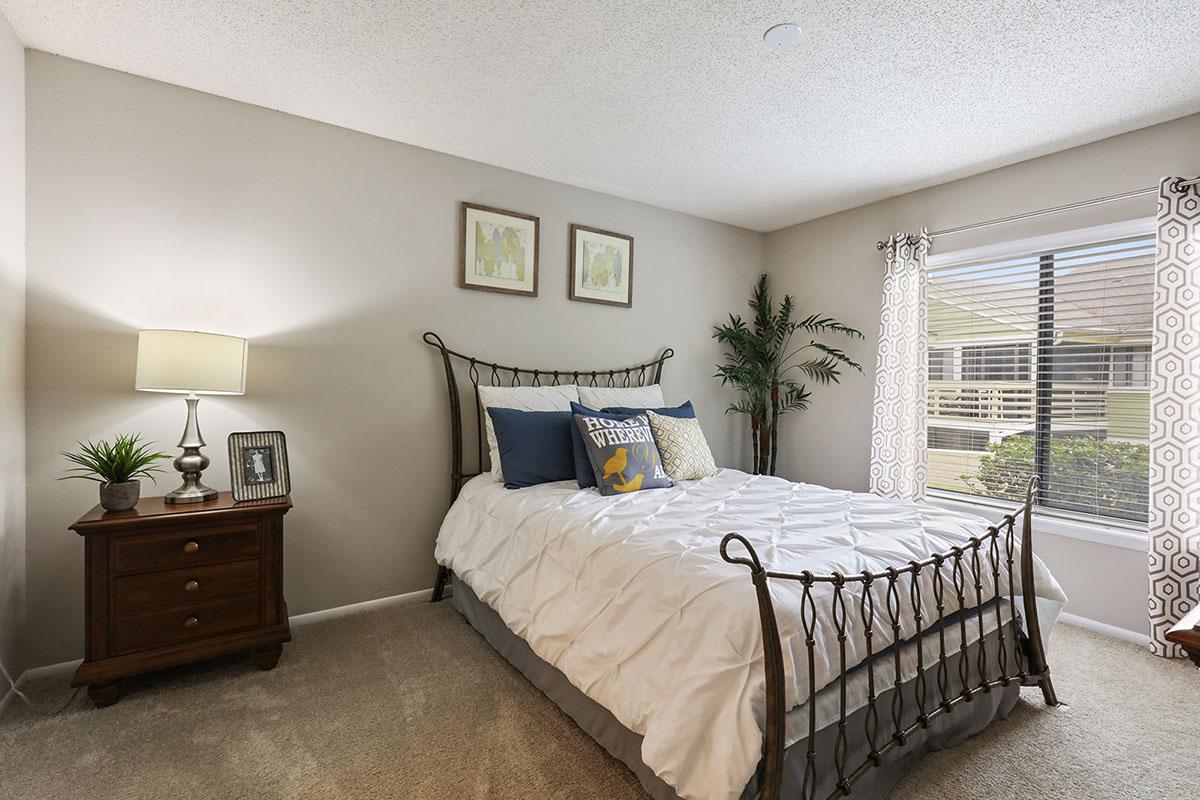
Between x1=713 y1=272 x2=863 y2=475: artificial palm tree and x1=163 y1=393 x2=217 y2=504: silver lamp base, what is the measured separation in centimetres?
331

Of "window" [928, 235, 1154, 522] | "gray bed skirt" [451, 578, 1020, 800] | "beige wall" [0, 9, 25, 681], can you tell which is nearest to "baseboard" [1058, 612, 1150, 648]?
"window" [928, 235, 1154, 522]

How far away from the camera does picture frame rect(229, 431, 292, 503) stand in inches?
94.0

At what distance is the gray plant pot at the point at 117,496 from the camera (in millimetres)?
2104

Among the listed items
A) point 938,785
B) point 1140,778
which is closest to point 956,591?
point 938,785

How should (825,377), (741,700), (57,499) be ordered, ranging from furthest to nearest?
(825,377), (57,499), (741,700)

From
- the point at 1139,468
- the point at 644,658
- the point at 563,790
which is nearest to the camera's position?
the point at 644,658

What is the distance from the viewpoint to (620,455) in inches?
105

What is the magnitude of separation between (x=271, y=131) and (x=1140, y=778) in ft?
13.9

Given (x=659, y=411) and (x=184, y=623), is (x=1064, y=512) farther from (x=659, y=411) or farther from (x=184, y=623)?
(x=184, y=623)

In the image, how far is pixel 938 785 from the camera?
1693mm

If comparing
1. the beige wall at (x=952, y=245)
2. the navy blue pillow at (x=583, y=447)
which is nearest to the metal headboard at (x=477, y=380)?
the navy blue pillow at (x=583, y=447)

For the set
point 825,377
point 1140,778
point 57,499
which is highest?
point 825,377

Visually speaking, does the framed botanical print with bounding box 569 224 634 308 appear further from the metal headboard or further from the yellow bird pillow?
the yellow bird pillow

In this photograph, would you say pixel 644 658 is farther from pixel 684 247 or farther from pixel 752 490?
pixel 684 247
